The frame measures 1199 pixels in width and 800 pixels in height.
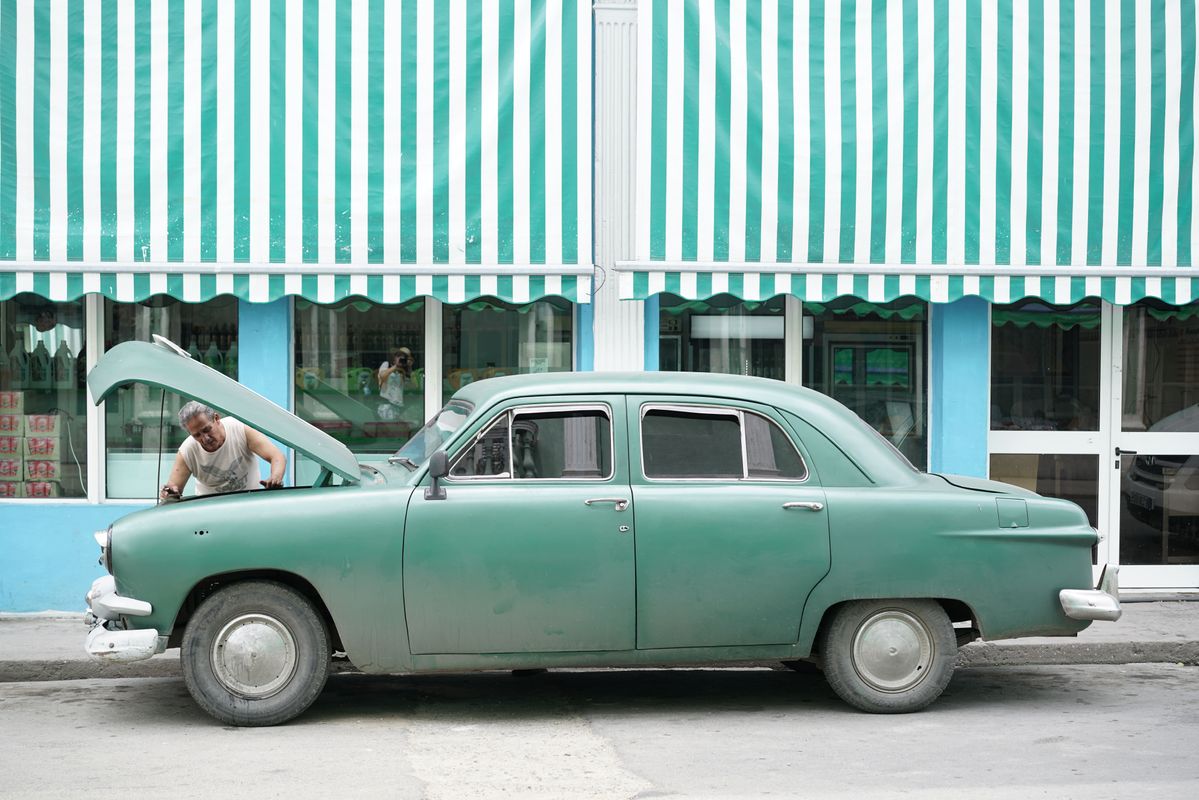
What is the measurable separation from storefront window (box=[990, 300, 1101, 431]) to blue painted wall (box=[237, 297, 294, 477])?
210 inches

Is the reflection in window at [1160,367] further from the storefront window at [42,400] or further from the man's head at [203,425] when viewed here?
the storefront window at [42,400]

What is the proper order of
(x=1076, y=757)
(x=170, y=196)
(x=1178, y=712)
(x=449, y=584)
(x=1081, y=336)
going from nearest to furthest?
1. (x=1076, y=757)
2. (x=449, y=584)
3. (x=1178, y=712)
4. (x=170, y=196)
5. (x=1081, y=336)

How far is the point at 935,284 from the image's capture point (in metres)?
9.86

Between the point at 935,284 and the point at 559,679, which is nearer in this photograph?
the point at 559,679

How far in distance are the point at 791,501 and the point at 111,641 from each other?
3321 mm

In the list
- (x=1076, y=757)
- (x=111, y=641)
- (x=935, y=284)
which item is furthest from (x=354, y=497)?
(x=935, y=284)

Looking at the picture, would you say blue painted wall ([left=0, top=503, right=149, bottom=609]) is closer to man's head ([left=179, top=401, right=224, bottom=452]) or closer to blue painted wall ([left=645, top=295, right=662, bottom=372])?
man's head ([left=179, top=401, right=224, bottom=452])

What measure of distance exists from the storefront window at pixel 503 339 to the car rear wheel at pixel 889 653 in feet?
12.9

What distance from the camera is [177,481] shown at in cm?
775

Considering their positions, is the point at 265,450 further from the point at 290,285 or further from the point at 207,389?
the point at 290,285

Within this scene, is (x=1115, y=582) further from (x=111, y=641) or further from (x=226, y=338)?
(x=226, y=338)

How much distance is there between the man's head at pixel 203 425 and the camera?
7621 mm

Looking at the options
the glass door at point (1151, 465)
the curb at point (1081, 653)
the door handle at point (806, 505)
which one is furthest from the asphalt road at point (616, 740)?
the glass door at point (1151, 465)

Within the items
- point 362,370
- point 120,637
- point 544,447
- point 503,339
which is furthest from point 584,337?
point 120,637
